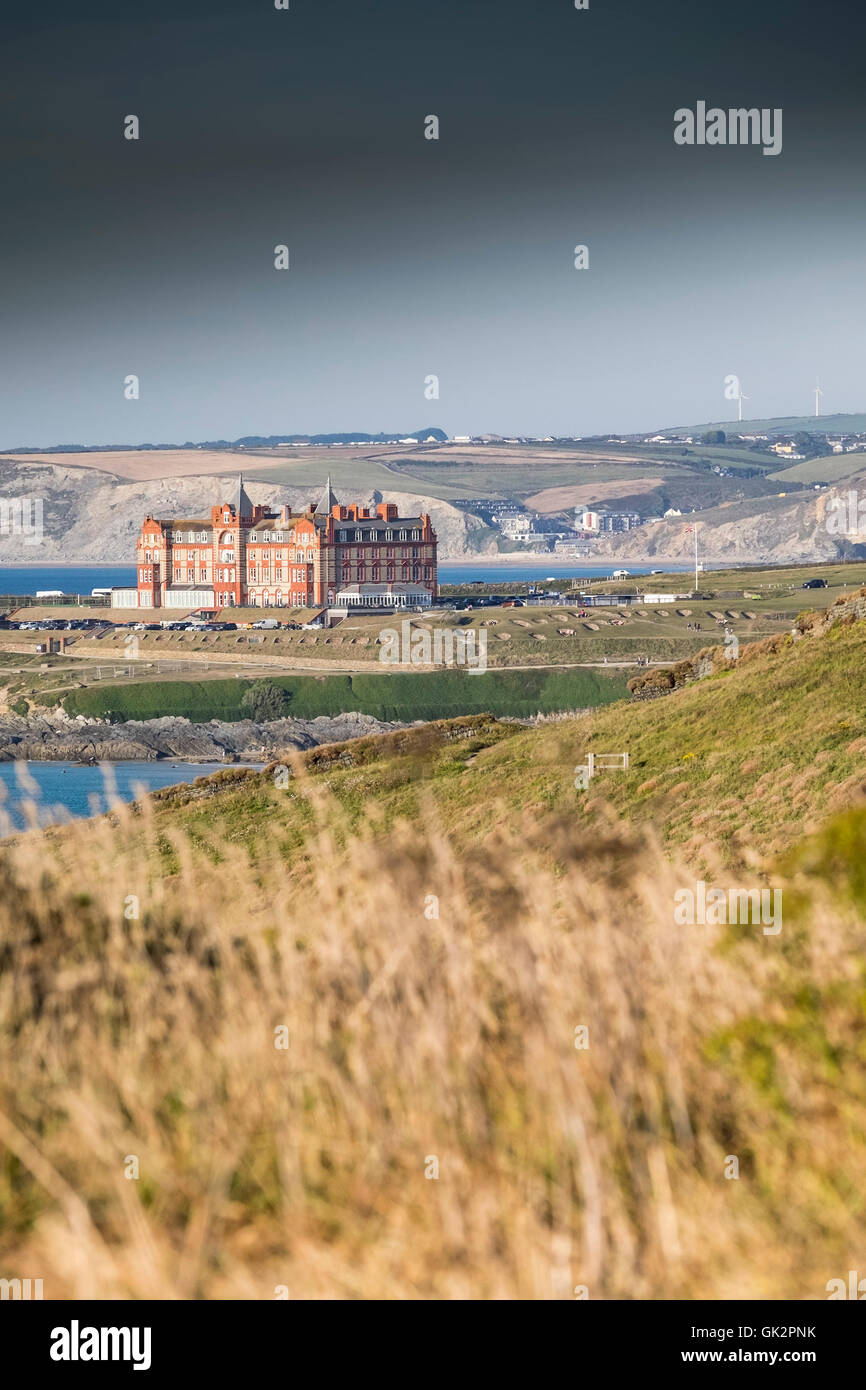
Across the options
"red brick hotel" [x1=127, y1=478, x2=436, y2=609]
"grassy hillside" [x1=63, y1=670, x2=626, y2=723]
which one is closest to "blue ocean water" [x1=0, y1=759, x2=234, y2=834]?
"grassy hillside" [x1=63, y1=670, x2=626, y2=723]

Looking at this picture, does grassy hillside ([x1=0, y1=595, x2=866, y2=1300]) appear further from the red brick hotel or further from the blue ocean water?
the red brick hotel

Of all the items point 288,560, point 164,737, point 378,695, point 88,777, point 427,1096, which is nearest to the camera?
point 427,1096

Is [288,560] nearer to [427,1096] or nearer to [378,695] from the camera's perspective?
[378,695]

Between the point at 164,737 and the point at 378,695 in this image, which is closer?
the point at 164,737

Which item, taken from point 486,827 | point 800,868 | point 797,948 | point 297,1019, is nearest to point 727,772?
point 486,827

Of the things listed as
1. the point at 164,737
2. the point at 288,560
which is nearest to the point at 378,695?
the point at 164,737
